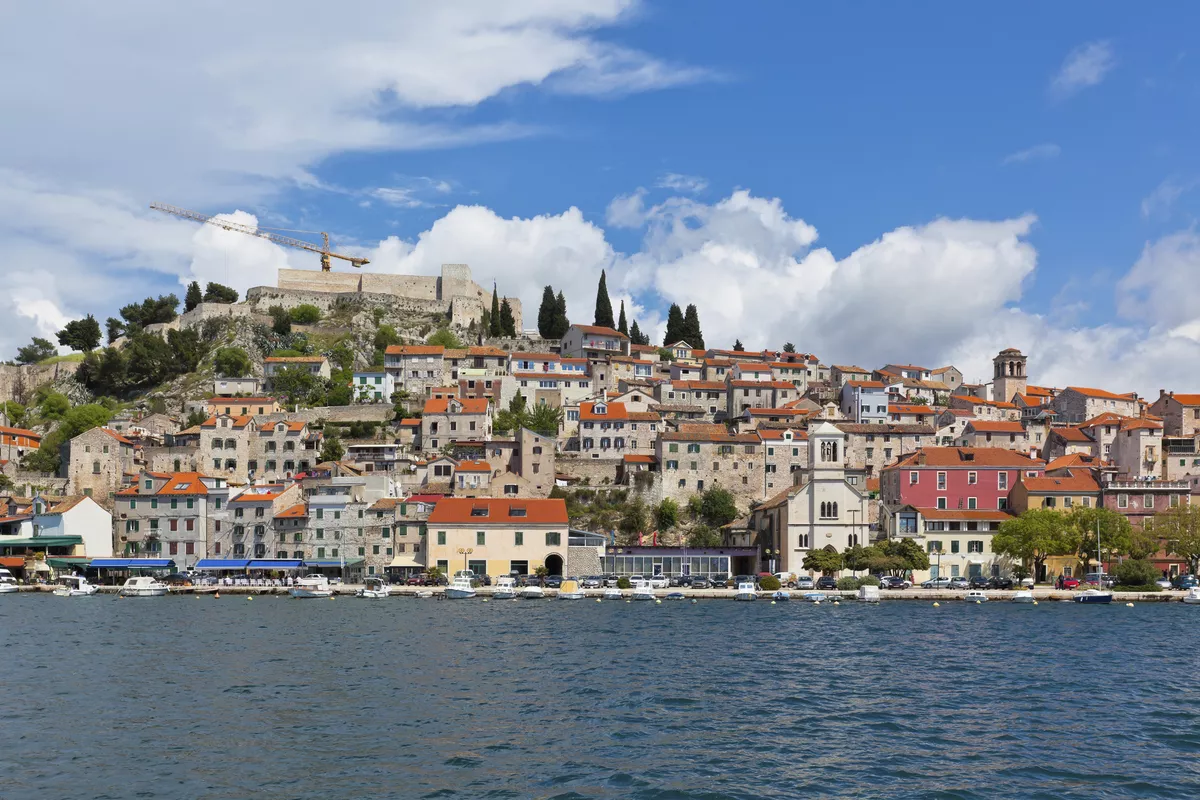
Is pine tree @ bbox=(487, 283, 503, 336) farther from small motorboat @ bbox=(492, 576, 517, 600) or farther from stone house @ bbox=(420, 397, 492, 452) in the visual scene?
small motorboat @ bbox=(492, 576, 517, 600)

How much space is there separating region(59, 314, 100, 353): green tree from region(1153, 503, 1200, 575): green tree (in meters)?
112

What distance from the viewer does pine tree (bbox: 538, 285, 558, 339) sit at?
12862 centimetres

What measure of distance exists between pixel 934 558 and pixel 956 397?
3993cm

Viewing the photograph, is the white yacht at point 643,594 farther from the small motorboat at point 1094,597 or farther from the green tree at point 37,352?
the green tree at point 37,352

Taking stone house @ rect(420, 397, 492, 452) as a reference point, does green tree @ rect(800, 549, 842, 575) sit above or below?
below

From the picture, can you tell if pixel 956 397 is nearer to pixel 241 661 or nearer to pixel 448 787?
pixel 241 661

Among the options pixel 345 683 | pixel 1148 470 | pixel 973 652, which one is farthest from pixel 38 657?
pixel 1148 470

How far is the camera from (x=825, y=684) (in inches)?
1297

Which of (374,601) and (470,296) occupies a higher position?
(470,296)

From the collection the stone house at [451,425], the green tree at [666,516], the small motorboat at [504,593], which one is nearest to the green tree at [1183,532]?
the green tree at [666,516]

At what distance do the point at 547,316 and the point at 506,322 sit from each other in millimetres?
5987

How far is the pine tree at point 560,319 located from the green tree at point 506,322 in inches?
198

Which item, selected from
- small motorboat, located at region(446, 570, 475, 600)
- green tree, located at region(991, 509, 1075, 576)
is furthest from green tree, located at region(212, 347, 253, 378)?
green tree, located at region(991, 509, 1075, 576)

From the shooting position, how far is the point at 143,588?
222 feet
